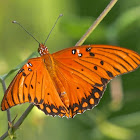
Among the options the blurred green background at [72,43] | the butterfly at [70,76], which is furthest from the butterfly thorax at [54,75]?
the blurred green background at [72,43]

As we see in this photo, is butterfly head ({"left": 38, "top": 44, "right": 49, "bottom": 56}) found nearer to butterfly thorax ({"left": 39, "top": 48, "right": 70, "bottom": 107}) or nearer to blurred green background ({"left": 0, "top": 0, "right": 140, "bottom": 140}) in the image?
butterfly thorax ({"left": 39, "top": 48, "right": 70, "bottom": 107})

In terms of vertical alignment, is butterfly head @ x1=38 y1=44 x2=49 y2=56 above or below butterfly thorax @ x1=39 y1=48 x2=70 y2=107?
above

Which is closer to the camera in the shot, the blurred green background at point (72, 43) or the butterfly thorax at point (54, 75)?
the butterfly thorax at point (54, 75)

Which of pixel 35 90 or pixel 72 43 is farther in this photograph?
pixel 72 43

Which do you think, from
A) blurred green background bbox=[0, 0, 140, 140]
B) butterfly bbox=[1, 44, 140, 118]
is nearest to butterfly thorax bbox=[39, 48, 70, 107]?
butterfly bbox=[1, 44, 140, 118]

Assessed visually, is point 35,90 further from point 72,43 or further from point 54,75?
point 72,43

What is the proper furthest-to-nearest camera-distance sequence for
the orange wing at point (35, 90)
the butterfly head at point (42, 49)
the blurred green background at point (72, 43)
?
1. the blurred green background at point (72, 43)
2. the butterfly head at point (42, 49)
3. the orange wing at point (35, 90)

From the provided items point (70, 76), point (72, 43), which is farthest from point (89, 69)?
point (72, 43)

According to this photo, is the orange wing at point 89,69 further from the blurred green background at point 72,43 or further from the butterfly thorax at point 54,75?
the blurred green background at point 72,43
